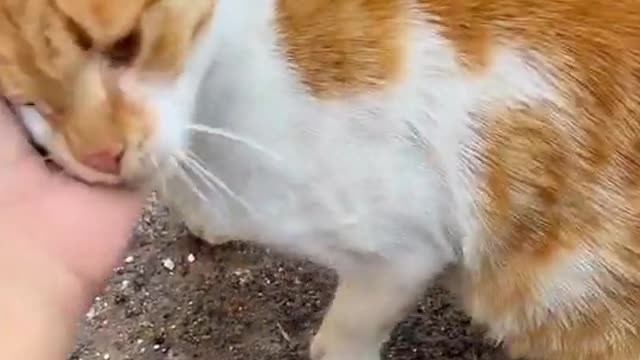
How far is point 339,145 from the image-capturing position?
2.69 feet

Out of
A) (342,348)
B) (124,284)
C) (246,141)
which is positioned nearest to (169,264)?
(124,284)

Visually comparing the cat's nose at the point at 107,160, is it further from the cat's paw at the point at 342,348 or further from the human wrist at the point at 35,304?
the cat's paw at the point at 342,348

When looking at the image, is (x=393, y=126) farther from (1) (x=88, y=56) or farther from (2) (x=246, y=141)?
(1) (x=88, y=56)

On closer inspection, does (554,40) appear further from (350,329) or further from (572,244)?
(350,329)

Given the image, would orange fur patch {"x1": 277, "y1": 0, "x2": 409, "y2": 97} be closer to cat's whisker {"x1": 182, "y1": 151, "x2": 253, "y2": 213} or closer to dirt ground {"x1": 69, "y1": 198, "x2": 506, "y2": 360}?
cat's whisker {"x1": 182, "y1": 151, "x2": 253, "y2": 213}

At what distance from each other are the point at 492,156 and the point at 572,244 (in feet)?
0.29

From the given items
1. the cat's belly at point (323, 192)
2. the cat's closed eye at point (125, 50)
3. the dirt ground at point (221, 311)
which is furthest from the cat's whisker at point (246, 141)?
the dirt ground at point (221, 311)

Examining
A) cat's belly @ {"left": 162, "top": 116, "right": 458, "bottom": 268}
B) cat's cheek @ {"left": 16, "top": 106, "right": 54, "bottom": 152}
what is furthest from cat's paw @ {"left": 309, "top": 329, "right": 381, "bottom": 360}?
cat's cheek @ {"left": 16, "top": 106, "right": 54, "bottom": 152}

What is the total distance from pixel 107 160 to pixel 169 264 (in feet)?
1.35

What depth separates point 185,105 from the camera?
0.77m

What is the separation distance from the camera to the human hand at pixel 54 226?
803 millimetres

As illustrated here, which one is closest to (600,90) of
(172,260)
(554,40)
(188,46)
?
(554,40)

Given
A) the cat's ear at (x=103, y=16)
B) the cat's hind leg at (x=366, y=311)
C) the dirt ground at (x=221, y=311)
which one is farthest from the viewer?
the dirt ground at (x=221, y=311)

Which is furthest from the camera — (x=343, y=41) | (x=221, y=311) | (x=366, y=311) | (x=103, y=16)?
(x=221, y=311)
